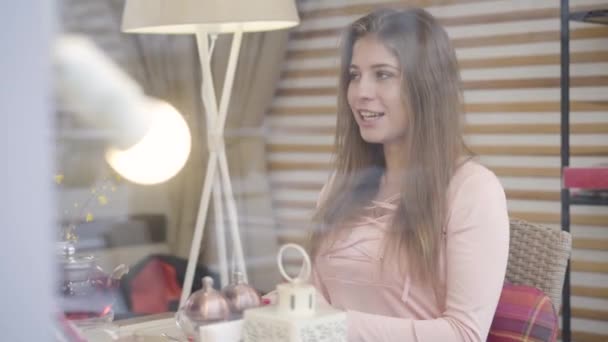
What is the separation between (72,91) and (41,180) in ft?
0.75

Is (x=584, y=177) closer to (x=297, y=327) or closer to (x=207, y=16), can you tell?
(x=207, y=16)

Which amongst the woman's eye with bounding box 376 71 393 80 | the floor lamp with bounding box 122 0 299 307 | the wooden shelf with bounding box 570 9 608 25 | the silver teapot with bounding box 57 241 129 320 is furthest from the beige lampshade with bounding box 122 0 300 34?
the wooden shelf with bounding box 570 9 608 25

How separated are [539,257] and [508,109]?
Answer: 1.32 ft

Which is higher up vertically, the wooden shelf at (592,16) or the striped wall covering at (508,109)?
the wooden shelf at (592,16)

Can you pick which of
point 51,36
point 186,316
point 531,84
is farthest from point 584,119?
point 51,36

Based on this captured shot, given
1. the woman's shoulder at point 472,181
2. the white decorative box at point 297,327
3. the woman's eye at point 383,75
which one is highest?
the woman's eye at point 383,75

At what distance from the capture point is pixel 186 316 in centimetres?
129

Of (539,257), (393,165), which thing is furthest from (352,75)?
(539,257)

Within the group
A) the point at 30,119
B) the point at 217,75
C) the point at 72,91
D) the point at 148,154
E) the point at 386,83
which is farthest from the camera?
the point at 217,75

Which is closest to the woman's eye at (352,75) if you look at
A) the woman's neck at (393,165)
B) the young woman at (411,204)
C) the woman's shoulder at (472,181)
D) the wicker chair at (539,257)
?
the young woman at (411,204)

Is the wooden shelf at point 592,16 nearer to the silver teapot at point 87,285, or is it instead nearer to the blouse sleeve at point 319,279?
the blouse sleeve at point 319,279

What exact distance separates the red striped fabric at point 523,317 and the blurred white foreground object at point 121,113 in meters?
0.65

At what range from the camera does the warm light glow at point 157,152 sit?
1.19 m

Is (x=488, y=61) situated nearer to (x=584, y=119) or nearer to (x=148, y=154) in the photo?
(x=584, y=119)
